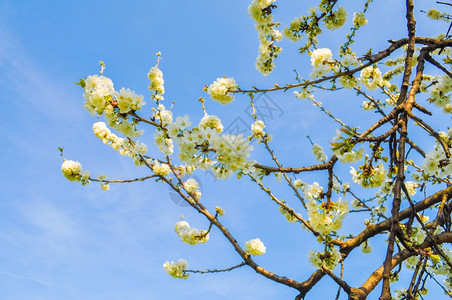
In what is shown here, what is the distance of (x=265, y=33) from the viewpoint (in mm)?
4070

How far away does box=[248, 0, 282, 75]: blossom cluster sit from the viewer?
3.90 m

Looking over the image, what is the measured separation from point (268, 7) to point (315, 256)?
2873 millimetres

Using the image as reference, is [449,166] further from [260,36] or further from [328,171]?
[260,36]

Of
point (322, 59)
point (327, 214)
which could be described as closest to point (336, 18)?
point (322, 59)

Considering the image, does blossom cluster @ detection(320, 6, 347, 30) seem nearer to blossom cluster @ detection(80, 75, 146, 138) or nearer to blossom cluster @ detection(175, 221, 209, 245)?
blossom cluster @ detection(80, 75, 146, 138)

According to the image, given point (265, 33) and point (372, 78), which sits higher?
point (372, 78)

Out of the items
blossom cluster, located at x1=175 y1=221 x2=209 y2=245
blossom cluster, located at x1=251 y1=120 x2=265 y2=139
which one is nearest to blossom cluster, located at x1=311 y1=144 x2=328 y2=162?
blossom cluster, located at x1=251 y1=120 x2=265 y2=139

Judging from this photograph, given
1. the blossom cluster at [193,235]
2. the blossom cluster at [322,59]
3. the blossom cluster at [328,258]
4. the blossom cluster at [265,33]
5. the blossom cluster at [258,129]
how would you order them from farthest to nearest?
1. the blossom cluster at [258,129]
2. the blossom cluster at [193,235]
3. the blossom cluster at [322,59]
4. the blossom cluster at [265,33]
5. the blossom cluster at [328,258]

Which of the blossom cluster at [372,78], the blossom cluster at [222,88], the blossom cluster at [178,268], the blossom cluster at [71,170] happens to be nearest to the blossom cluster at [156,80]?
the blossom cluster at [222,88]

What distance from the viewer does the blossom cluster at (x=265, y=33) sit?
3900mm

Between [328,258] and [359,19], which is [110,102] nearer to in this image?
[328,258]

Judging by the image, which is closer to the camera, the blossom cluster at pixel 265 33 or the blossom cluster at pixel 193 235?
the blossom cluster at pixel 265 33

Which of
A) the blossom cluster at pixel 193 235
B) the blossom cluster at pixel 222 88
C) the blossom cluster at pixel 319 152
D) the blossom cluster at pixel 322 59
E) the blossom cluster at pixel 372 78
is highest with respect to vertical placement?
the blossom cluster at pixel 372 78

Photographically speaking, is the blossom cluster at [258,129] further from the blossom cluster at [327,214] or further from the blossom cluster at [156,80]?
the blossom cluster at [327,214]
